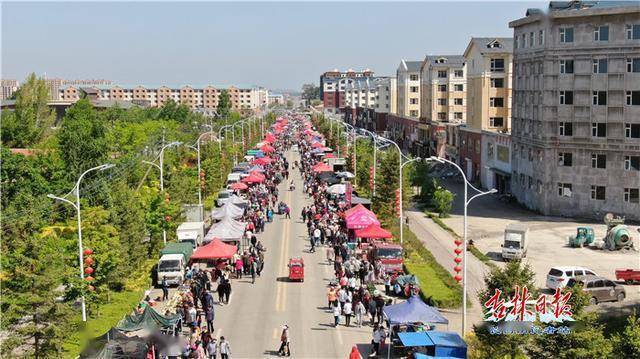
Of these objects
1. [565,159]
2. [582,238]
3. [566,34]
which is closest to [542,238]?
[582,238]

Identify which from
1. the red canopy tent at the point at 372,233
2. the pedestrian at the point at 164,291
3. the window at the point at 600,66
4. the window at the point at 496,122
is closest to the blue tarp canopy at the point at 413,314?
the pedestrian at the point at 164,291

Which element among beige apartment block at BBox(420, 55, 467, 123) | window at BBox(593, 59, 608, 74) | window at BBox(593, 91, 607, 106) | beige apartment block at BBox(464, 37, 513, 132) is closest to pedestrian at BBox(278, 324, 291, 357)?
window at BBox(593, 91, 607, 106)

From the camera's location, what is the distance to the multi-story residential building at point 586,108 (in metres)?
59.6

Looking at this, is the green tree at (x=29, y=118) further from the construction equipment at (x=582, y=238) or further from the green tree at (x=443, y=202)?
the construction equipment at (x=582, y=238)

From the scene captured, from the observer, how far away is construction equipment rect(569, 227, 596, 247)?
51.2 m

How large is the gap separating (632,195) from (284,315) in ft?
120

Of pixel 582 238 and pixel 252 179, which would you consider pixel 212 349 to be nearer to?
pixel 582 238

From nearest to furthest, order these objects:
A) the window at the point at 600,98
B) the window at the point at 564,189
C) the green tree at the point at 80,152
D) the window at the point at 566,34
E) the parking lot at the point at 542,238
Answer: the parking lot at the point at 542,238
the window at the point at 600,98
the window at the point at 566,34
the green tree at the point at 80,152
the window at the point at 564,189

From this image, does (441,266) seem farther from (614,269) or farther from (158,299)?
(158,299)

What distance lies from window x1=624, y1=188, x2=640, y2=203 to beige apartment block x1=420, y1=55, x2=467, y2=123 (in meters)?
56.5

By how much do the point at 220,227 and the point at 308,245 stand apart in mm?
6804

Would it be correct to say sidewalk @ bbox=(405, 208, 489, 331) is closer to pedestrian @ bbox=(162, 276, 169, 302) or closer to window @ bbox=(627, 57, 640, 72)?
pedestrian @ bbox=(162, 276, 169, 302)

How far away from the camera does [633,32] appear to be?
5912 cm

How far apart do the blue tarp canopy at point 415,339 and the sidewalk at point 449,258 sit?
6.21 meters
